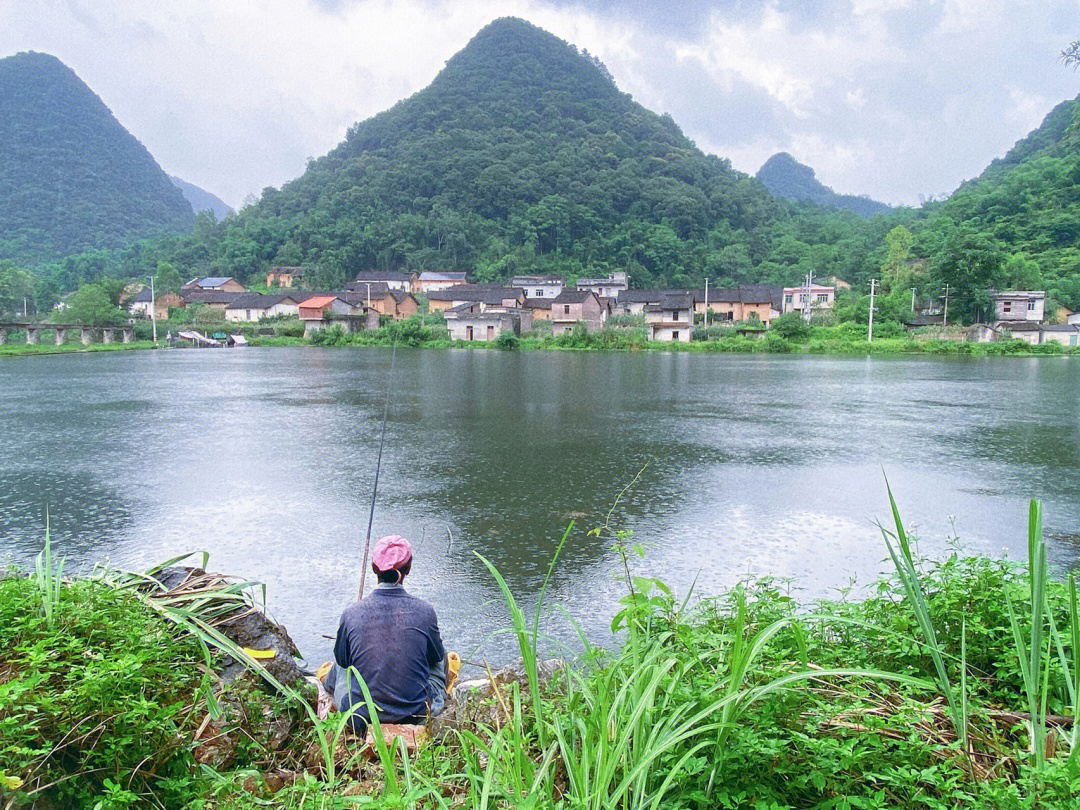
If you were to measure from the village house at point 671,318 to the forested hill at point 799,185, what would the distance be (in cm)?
11292

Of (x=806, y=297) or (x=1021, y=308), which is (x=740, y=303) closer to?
(x=806, y=297)

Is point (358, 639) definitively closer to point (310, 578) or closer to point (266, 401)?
point (310, 578)

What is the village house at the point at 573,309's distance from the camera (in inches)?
2312

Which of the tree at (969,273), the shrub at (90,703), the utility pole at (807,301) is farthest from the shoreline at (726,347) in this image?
the shrub at (90,703)

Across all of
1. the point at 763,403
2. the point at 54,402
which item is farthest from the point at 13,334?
the point at 763,403

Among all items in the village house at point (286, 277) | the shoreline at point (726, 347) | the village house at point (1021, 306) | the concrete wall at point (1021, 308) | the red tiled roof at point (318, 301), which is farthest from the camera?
the village house at point (286, 277)

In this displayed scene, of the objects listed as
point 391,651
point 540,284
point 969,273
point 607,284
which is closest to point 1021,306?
point 969,273

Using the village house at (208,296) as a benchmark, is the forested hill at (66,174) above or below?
above

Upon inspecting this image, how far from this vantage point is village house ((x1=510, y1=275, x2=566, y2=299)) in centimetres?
6800

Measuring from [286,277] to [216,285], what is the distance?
8048mm

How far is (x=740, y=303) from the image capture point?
62.8 m

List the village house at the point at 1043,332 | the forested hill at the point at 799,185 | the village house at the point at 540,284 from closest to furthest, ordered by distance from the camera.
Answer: the village house at the point at 1043,332
the village house at the point at 540,284
the forested hill at the point at 799,185

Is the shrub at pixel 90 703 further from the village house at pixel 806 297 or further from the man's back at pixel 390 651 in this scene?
the village house at pixel 806 297

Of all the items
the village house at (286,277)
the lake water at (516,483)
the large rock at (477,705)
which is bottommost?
the lake water at (516,483)
